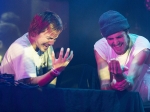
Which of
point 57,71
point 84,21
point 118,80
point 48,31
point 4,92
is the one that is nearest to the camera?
point 4,92

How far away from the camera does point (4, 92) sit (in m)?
1.72

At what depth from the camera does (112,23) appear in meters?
2.73

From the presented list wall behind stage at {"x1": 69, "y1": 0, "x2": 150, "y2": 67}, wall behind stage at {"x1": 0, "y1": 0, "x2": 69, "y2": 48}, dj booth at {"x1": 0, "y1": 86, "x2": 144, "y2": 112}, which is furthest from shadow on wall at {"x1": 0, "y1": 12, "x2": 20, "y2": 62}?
dj booth at {"x1": 0, "y1": 86, "x2": 144, "y2": 112}

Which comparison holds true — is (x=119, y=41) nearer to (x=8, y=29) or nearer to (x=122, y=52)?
(x=122, y=52)

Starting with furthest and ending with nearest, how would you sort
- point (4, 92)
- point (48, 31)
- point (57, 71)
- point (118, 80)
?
1. point (48, 31)
2. point (57, 71)
3. point (118, 80)
4. point (4, 92)

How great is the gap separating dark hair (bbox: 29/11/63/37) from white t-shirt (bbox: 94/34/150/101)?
0.53 m

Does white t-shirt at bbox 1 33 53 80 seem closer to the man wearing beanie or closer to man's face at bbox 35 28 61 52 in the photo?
man's face at bbox 35 28 61 52

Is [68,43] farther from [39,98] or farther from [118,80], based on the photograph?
[39,98]

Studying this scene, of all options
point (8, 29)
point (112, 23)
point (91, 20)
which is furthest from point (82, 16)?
point (8, 29)

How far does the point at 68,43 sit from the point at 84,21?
1.11 feet

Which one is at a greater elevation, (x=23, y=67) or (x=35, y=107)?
(x=23, y=67)

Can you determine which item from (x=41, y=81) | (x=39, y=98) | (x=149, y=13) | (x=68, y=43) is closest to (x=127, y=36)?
(x=149, y=13)

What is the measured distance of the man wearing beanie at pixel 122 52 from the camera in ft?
8.93

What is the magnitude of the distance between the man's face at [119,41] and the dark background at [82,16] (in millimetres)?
138
